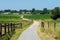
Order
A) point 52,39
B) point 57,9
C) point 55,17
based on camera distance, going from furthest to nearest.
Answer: point 57,9 < point 55,17 < point 52,39

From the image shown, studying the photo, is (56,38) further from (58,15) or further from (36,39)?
(58,15)

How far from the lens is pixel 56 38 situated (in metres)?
19.6

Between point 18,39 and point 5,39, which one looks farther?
point 18,39

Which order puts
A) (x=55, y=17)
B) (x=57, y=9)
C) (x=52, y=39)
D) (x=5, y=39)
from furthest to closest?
(x=57, y=9) < (x=55, y=17) < (x=52, y=39) < (x=5, y=39)

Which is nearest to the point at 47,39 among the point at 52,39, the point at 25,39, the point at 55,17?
the point at 52,39

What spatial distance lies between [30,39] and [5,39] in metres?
3.25

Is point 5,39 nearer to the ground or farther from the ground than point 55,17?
farther from the ground

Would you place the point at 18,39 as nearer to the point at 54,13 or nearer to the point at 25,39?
the point at 25,39

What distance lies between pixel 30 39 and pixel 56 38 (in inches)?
81.3

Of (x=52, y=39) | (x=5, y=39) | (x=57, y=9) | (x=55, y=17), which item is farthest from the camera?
(x=57, y=9)

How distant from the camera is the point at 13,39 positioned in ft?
64.1

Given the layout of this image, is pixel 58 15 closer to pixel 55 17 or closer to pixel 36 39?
pixel 55 17

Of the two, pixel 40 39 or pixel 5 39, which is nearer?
pixel 5 39

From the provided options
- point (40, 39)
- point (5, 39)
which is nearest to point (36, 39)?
point (40, 39)
